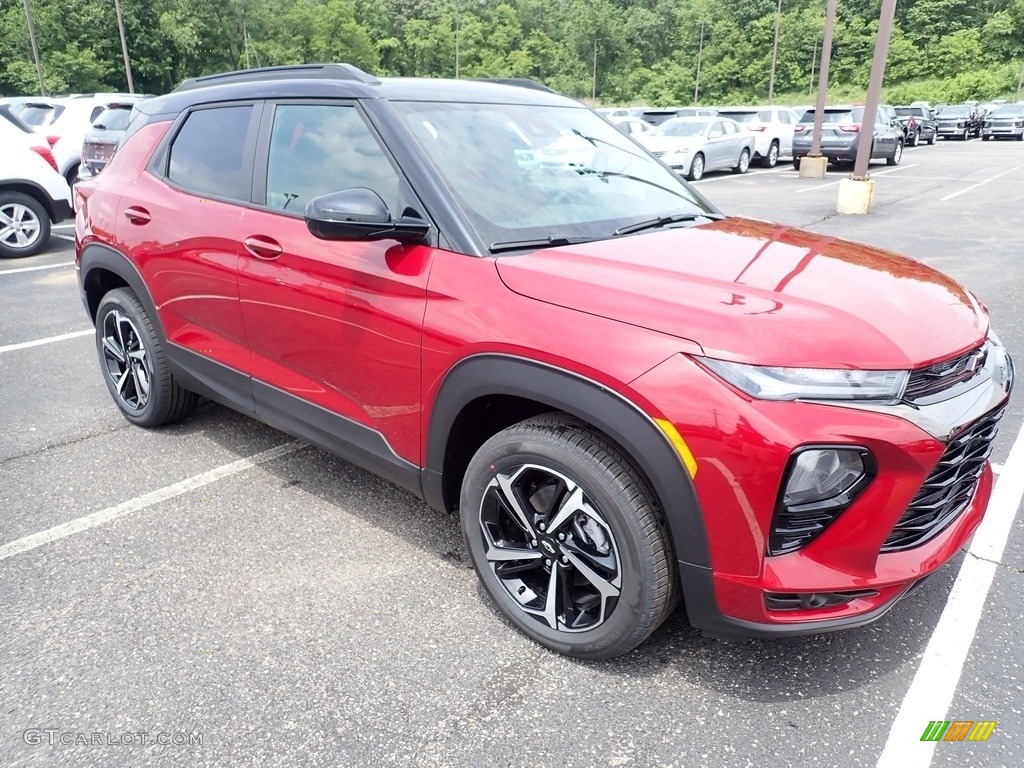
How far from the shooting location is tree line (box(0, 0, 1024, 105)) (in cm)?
5509

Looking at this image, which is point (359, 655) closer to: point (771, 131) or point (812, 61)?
point (771, 131)

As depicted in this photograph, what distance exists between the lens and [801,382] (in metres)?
1.93

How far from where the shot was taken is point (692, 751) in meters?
2.09

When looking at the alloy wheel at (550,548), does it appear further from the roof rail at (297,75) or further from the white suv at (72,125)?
the white suv at (72,125)

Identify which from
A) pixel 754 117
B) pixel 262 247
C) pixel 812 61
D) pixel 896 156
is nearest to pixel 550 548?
pixel 262 247

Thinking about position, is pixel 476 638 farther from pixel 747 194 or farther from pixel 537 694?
pixel 747 194

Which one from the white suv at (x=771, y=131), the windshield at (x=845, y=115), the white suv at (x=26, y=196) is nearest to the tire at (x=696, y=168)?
the white suv at (x=771, y=131)

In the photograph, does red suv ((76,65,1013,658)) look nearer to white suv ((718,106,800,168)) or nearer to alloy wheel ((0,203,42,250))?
alloy wheel ((0,203,42,250))

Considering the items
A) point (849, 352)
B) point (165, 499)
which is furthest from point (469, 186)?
point (165, 499)

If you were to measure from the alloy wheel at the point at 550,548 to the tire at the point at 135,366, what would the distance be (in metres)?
2.26

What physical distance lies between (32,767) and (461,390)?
5.08 feet

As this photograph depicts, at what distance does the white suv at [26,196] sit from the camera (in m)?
8.79

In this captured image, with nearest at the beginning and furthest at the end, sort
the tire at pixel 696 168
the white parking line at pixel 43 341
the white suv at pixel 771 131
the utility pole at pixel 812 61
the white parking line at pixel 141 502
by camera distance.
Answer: the white parking line at pixel 141 502, the white parking line at pixel 43 341, the tire at pixel 696 168, the white suv at pixel 771 131, the utility pole at pixel 812 61

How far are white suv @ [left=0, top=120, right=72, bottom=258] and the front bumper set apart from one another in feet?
30.7
